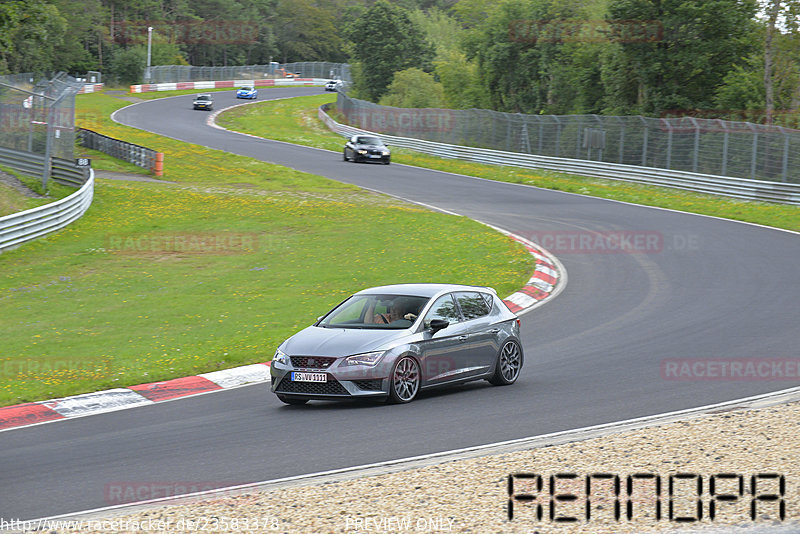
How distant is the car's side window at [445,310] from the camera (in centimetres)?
1188

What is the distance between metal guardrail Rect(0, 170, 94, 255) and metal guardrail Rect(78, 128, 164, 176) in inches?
440

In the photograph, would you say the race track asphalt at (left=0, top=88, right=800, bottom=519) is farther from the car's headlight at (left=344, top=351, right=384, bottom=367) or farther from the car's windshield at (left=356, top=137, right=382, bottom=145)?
the car's windshield at (left=356, top=137, right=382, bottom=145)

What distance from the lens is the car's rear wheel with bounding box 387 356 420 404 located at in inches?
433

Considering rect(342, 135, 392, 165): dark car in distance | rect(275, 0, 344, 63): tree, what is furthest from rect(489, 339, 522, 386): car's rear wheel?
rect(275, 0, 344, 63): tree

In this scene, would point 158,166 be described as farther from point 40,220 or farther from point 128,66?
point 128,66

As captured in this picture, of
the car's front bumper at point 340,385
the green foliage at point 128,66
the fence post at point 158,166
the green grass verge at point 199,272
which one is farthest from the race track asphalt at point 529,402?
the green foliage at point 128,66

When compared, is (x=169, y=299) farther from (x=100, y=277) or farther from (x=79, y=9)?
(x=79, y=9)

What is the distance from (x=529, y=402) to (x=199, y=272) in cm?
1273

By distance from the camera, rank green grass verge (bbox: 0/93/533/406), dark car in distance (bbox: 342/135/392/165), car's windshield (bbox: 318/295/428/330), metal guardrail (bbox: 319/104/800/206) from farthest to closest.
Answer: dark car in distance (bbox: 342/135/392/165)
metal guardrail (bbox: 319/104/800/206)
green grass verge (bbox: 0/93/533/406)
car's windshield (bbox: 318/295/428/330)

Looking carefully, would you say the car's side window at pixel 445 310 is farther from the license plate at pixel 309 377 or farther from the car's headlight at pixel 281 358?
the car's headlight at pixel 281 358

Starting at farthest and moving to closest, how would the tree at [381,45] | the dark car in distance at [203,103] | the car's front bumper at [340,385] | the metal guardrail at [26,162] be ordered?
1. the tree at [381,45]
2. the dark car in distance at [203,103]
3. the metal guardrail at [26,162]
4. the car's front bumper at [340,385]

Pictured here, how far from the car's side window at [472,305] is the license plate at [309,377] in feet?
7.40

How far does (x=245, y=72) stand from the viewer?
123875mm

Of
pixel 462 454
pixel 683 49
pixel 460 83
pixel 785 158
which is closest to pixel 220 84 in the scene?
pixel 460 83
